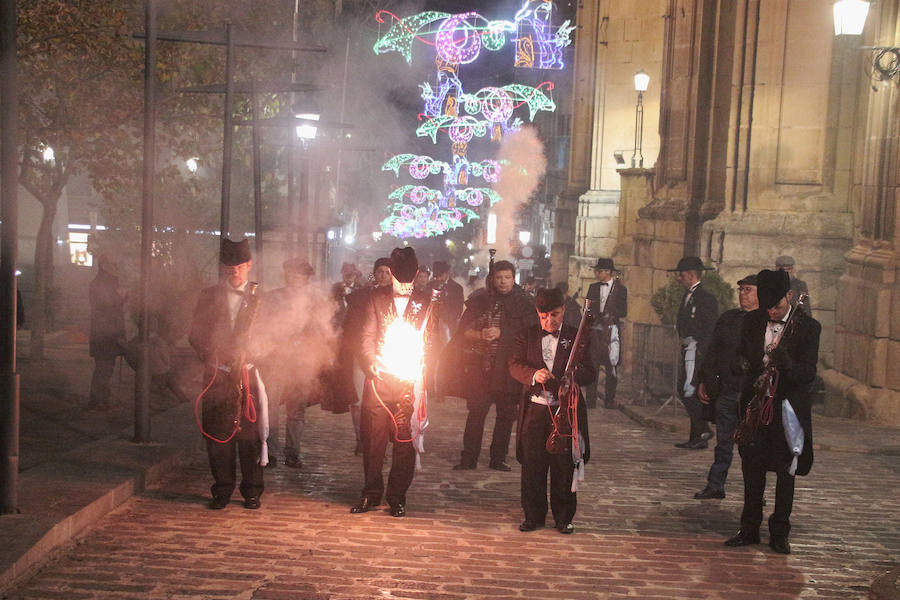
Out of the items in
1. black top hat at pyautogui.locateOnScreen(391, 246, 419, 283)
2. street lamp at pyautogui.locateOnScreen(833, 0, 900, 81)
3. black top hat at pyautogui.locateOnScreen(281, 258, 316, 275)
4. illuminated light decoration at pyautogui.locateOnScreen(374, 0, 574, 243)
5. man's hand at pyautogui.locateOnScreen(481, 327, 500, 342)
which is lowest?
man's hand at pyautogui.locateOnScreen(481, 327, 500, 342)

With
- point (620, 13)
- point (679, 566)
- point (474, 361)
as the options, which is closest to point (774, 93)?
point (474, 361)

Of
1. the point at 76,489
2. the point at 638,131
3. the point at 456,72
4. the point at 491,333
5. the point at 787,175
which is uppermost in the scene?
the point at 456,72

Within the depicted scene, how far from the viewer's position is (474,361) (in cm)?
1064

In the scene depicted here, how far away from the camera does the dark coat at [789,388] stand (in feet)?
26.4

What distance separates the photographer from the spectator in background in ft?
45.5

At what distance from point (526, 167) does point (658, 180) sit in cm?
5163

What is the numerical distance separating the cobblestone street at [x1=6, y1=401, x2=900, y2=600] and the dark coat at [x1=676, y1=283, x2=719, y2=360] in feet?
8.29

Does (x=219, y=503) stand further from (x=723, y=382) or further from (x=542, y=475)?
(x=723, y=382)

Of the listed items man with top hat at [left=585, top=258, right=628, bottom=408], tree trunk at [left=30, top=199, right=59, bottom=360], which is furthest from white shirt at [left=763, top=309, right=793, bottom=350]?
tree trunk at [left=30, top=199, right=59, bottom=360]

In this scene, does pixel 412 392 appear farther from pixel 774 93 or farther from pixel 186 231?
pixel 186 231

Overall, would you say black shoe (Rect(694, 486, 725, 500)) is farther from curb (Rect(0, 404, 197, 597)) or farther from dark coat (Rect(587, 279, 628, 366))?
dark coat (Rect(587, 279, 628, 366))

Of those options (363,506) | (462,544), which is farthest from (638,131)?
(462,544)

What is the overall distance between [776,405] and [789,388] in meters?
0.15

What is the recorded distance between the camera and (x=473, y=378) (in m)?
10.6
